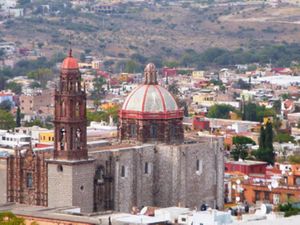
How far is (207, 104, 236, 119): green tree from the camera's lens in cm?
13612

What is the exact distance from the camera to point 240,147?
103m

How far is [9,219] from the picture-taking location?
65625 millimetres

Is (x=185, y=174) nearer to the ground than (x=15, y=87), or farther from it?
farther from it

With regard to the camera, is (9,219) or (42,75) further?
(42,75)

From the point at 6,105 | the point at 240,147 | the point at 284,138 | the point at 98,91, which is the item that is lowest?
the point at 98,91

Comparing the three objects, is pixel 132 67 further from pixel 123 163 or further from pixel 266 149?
pixel 123 163

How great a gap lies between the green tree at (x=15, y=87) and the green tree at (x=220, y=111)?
22535 mm

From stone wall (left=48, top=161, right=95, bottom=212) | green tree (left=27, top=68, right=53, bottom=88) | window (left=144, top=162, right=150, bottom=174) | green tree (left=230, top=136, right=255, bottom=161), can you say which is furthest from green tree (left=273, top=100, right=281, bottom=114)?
stone wall (left=48, top=161, right=95, bottom=212)

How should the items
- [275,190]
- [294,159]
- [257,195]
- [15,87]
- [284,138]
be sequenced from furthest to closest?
[15,87]
[284,138]
[294,159]
[257,195]
[275,190]

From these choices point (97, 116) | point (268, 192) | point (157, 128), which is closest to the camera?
point (157, 128)

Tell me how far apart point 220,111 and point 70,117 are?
61249 millimetres

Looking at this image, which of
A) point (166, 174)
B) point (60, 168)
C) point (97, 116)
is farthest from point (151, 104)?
point (97, 116)

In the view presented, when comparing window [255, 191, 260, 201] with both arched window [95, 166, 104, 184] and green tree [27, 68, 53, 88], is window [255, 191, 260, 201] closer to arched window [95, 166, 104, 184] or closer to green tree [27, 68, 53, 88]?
arched window [95, 166, 104, 184]

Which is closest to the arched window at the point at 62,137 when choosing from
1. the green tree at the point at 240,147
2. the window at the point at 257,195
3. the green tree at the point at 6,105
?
the window at the point at 257,195
